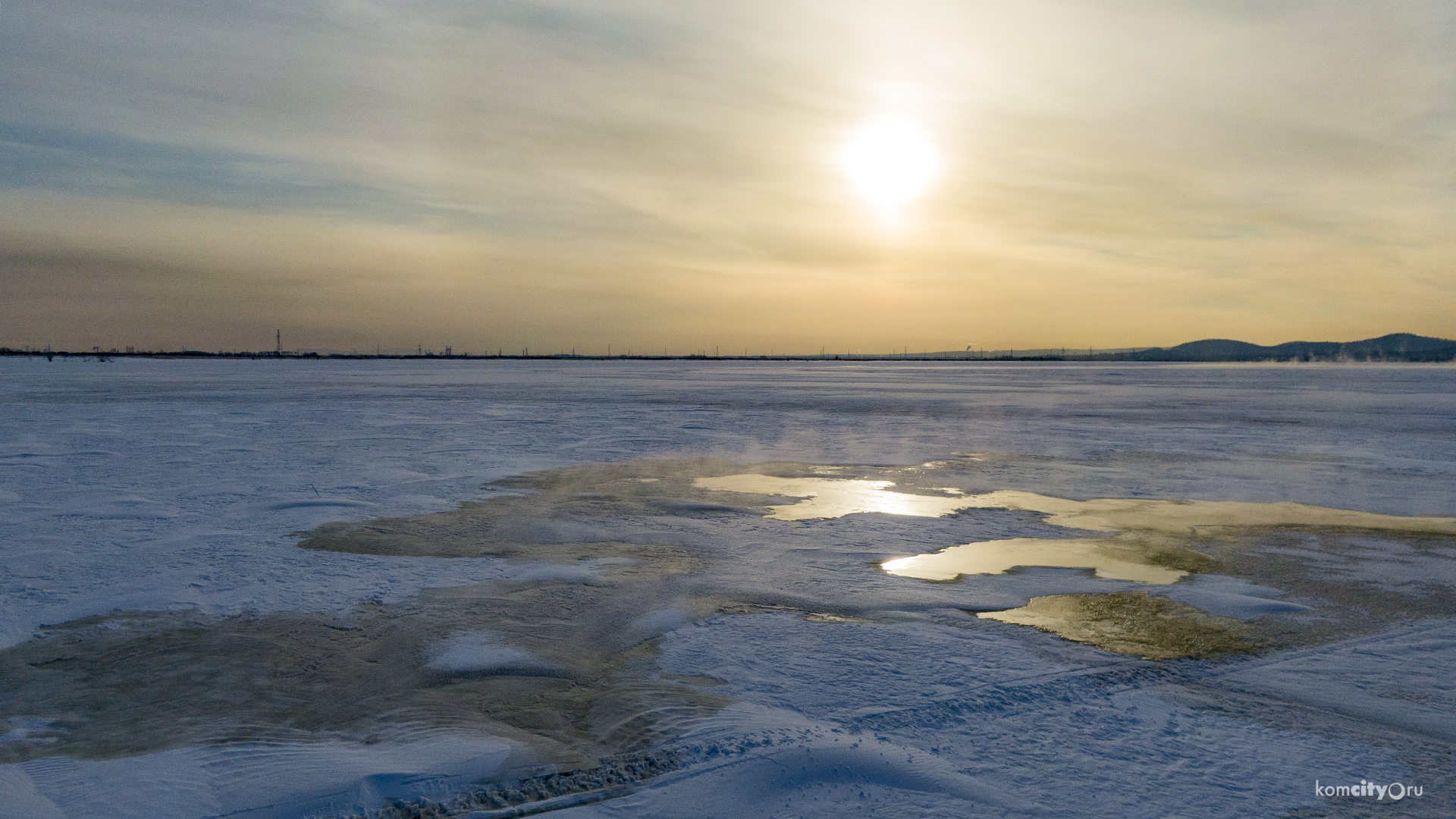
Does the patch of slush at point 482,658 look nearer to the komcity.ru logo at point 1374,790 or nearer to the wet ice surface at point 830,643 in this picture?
the wet ice surface at point 830,643

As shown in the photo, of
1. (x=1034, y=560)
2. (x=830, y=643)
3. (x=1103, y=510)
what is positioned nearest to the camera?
(x=830, y=643)

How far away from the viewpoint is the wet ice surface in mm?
3193

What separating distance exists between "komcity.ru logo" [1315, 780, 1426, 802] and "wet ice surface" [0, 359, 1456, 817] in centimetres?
6

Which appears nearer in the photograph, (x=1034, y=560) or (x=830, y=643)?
(x=830, y=643)

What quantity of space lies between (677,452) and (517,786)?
1047cm

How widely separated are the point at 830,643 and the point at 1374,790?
252 cm

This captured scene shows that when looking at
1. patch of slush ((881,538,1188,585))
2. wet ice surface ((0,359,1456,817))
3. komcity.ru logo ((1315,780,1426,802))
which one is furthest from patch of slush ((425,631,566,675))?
komcity.ru logo ((1315,780,1426,802))

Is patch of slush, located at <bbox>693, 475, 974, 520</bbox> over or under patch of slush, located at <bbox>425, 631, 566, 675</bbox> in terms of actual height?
over

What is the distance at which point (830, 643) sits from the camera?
4766mm

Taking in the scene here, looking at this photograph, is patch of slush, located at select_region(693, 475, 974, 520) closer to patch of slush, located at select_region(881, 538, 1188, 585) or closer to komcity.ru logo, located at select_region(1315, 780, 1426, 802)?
patch of slush, located at select_region(881, 538, 1188, 585)

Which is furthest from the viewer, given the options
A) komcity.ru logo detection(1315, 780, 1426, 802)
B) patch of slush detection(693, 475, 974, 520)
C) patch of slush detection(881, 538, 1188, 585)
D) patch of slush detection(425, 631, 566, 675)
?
patch of slush detection(693, 475, 974, 520)

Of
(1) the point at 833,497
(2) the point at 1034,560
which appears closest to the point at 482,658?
(2) the point at 1034,560

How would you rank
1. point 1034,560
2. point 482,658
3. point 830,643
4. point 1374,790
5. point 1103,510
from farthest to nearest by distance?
point 1103,510, point 1034,560, point 830,643, point 482,658, point 1374,790

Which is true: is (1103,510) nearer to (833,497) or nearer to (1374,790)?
(833,497)
